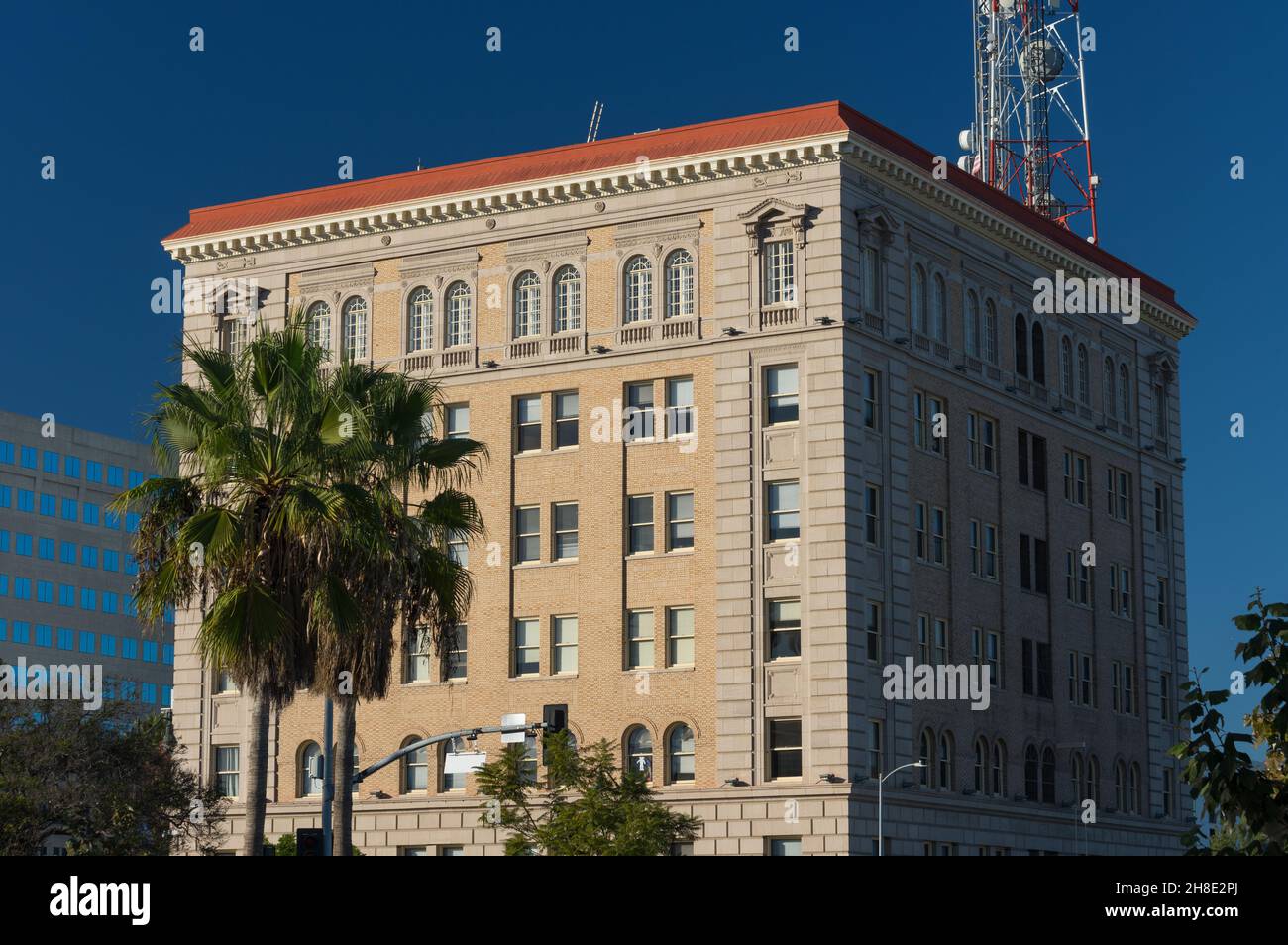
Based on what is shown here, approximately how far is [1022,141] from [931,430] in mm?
22074

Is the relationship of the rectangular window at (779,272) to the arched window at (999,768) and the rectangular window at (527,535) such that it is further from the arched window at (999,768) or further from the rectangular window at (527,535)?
the arched window at (999,768)

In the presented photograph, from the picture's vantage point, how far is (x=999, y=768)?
7162 centimetres

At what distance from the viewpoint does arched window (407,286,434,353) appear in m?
72.9

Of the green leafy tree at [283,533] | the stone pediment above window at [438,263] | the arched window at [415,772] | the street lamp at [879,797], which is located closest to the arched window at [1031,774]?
the street lamp at [879,797]

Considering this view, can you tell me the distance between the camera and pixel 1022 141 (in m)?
87.2

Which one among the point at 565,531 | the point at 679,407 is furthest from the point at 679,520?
the point at 565,531

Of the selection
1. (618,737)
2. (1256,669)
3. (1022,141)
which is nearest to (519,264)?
(618,737)

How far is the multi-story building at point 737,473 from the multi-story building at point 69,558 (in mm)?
86847

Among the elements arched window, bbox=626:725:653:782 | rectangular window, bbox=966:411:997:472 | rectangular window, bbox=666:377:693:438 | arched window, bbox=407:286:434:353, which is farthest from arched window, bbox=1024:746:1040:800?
arched window, bbox=407:286:434:353

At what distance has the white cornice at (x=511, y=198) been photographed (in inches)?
2596

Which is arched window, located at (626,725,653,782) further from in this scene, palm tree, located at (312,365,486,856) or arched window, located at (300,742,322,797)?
palm tree, located at (312,365,486,856)

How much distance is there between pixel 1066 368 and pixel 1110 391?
4.28 metres

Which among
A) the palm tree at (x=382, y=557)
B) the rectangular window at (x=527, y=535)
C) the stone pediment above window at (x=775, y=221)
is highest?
the stone pediment above window at (x=775, y=221)
